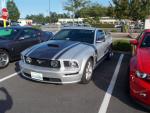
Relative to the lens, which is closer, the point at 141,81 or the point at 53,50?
the point at 141,81

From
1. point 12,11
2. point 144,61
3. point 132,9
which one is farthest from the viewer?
point 12,11

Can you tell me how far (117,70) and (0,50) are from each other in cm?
381

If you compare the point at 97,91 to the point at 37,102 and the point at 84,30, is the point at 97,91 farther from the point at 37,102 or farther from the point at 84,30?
the point at 84,30

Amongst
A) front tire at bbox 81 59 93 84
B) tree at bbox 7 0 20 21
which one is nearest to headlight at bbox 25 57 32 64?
front tire at bbox 81 59 93 84

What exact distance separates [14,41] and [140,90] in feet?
17.1

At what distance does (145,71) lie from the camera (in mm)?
4305

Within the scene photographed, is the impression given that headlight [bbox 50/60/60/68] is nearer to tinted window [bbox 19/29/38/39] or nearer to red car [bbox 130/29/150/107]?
red car [bbox 130/29/150/107]

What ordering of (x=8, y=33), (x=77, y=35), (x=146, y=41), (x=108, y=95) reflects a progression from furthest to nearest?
(x=8, y=33) → (x=77, y=35) → (x=146, y=41) → (x=108, y=95)

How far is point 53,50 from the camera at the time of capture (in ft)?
19.3

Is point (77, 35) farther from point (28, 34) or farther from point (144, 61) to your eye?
point (144, 61)

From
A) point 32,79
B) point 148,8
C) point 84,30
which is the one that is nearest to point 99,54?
Answer: point 84,30

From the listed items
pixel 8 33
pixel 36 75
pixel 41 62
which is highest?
pixel 8 33

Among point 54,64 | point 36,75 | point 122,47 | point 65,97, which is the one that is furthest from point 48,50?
point 122,47

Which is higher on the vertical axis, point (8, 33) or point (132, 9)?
point (132, 9)
